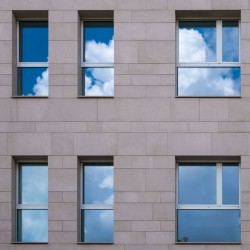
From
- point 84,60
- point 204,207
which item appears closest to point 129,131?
point 84,60

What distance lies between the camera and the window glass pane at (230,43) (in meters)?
15.0

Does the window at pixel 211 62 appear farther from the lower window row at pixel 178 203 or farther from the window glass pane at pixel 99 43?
the lower window row at pixel 178 203

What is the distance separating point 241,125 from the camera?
47.1 feet

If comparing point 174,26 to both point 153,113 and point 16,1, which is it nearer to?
point 153,113

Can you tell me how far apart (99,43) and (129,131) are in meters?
2.21

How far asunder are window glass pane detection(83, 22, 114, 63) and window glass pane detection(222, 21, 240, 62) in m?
2.51

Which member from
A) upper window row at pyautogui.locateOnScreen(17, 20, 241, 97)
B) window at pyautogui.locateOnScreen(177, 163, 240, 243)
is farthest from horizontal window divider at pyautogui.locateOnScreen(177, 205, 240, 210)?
upper window row at pyautogui.locateOnScreen(17, 20, 241, 97)

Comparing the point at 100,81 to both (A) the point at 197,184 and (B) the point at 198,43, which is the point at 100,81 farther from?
(A) the point at 197,184

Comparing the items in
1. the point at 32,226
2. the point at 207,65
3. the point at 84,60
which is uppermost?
the point at 84,60

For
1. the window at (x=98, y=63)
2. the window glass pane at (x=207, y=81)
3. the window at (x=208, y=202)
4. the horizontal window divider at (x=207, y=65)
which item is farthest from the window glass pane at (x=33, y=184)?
the horizontal window divider at (x=207, y=65)

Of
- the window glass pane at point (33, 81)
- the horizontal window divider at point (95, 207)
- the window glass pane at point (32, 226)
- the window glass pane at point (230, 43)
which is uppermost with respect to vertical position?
the window glass pane at point (230, 43)

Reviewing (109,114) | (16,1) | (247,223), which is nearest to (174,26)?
(109,114)

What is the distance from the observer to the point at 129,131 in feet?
47.3

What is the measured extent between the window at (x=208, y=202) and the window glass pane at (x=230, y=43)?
2.38 metres
